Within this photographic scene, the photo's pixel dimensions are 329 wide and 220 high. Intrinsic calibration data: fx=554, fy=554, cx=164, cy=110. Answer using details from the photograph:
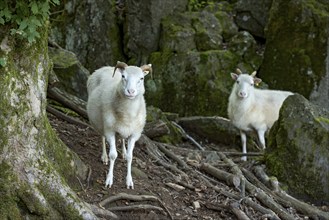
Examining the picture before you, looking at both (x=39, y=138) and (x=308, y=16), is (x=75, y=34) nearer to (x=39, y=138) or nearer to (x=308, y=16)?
(x=308, y=16)

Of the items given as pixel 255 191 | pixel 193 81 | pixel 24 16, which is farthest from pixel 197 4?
pixel 24 16

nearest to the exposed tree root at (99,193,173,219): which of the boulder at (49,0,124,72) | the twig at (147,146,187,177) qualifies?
the twig at (147,146,187,177)

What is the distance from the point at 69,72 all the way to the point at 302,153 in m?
4.46

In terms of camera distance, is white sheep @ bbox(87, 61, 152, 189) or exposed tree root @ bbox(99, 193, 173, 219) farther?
white sheep @ bbox(87, 61, 152, 189)

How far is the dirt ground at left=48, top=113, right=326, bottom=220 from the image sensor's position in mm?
Answer: 5953

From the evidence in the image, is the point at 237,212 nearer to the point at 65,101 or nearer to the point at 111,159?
the point at 111,159

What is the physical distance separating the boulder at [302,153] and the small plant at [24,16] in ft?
15.0

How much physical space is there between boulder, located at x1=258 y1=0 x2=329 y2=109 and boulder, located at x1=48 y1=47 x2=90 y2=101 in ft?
19.8

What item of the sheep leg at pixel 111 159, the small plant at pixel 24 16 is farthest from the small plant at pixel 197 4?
the small plant at pixel 24 16

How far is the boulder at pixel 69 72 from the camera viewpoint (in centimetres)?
1002

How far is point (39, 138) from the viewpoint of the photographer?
17.5 ft

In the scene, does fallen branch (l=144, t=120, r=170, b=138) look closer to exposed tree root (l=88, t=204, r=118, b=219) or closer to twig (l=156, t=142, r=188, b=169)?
twig (l=156, t=142, r=188, b=169)

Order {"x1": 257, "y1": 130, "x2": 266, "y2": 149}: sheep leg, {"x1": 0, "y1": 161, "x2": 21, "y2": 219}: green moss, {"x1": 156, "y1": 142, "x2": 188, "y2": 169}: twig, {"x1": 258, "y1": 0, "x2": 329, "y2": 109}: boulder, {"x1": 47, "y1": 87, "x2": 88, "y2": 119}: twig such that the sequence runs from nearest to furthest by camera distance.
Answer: {"x1": 0, "y1": 161, "x2": 21, "y2": 219}: green moss → {"x1": 156, "y1": 142, "x2": 188, "y2": 169}: twig → {"x1": 47, "y1": 87, "x2": 88, "y2": 119}: twig → {"x1": 257, "y1": 130, "x2": 266, "y2": 149}: sheep leg → {"x1": 258, "y1": 0, "x2": 329, "y2": 109}: boulder

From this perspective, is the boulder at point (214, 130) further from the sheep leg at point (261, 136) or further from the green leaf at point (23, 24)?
the green leaf at point (23, 24)
